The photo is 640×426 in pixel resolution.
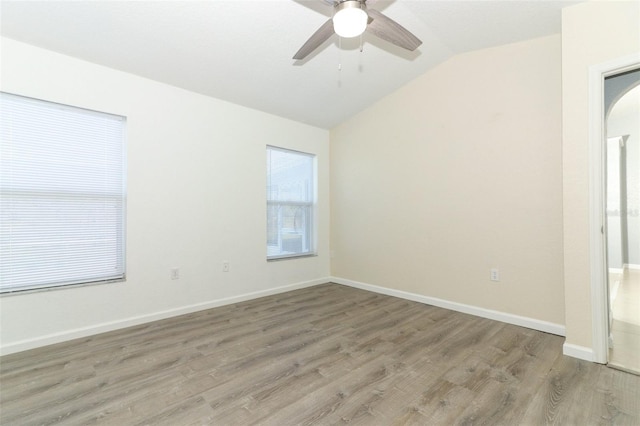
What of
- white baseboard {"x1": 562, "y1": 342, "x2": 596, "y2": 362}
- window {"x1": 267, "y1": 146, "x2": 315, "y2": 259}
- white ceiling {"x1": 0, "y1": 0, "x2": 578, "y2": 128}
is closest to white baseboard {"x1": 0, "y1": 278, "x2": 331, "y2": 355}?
window {"x1": 267, "y1": 146, "x2": 315, "y2": 259}

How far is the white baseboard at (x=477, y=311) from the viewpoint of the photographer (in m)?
2.69

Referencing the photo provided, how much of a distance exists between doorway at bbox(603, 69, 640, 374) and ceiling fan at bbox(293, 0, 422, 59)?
1.72 metres

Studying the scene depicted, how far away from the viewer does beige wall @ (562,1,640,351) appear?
2.11 metres

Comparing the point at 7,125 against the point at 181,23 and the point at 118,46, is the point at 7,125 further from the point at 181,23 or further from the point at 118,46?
the point at 181,23

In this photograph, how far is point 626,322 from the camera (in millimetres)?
2719

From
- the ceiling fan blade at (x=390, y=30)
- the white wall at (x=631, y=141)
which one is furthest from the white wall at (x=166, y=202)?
the white wall at (x=631, y=141)

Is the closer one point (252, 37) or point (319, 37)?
point (319, 37)

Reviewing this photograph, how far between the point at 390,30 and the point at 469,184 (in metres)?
1.99

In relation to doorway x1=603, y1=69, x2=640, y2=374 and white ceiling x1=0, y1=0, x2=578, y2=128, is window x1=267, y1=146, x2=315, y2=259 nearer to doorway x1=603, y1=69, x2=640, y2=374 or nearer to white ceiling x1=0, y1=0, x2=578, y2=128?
white ceiling x1=0, y1=0, x2=578, y2=128

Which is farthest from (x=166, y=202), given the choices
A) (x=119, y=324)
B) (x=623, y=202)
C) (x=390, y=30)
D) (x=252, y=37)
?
(x=623, y=202)

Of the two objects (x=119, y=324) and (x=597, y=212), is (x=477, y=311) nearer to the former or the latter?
(x=597, y=212)

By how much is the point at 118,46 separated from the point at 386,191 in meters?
3.25

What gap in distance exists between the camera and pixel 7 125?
7.64 feet

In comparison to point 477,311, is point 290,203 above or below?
above
